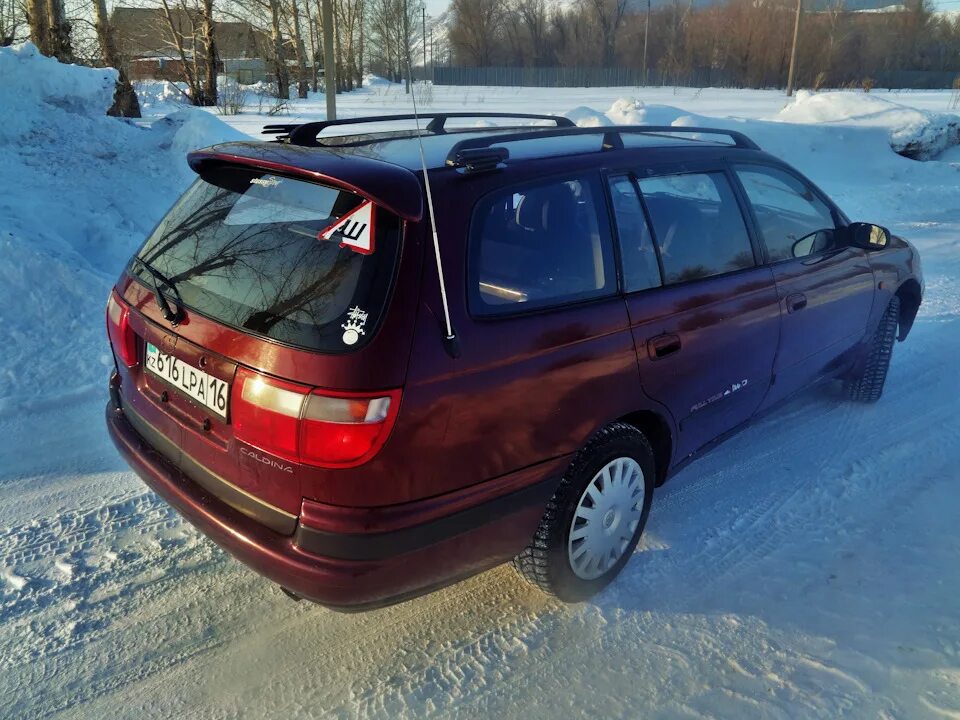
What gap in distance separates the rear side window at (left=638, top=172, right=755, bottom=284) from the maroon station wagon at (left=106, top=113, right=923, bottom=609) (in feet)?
0.05

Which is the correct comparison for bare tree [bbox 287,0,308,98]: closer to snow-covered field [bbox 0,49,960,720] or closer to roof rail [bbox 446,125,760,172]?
snow-covered field [bbox 0,49,960,720]

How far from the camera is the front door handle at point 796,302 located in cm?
342

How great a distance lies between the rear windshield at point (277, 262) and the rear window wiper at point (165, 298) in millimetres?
19

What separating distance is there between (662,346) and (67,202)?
6258mm

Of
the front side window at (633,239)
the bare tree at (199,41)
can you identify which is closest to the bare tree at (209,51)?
the bare tree at (199,41)

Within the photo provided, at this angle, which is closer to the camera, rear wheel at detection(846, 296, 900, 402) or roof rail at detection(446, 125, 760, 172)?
roof rail at detection(446, 125, 760, 172)

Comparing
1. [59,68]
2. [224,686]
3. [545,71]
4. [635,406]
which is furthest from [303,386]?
[545,71]

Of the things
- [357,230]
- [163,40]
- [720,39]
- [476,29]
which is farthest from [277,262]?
[476,29]

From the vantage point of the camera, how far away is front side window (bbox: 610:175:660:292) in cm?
270

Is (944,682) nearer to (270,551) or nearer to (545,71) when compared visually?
(270,551)

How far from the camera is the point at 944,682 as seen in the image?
94.0 inches

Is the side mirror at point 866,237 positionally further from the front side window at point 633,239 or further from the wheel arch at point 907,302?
the front side window at point 633,239

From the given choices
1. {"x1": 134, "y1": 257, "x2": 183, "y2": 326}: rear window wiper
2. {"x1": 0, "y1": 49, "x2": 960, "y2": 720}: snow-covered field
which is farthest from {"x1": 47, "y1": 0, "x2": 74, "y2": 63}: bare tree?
{"x1": 134, "y1": 257, "x2": 183, "y2": 326}: rear window wiper

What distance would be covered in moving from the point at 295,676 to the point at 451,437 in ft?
3.35
